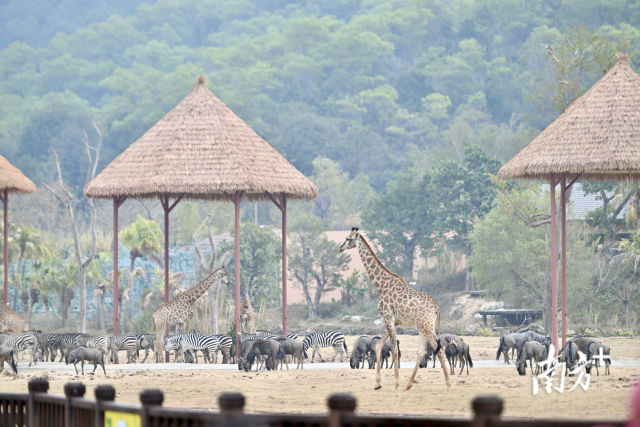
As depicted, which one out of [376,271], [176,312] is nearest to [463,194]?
[176,312]

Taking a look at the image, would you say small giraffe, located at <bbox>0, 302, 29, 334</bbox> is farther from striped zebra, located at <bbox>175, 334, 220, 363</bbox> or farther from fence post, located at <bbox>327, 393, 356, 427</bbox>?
fence post, located at <bbox>327, 393, 356, 427</bbox>

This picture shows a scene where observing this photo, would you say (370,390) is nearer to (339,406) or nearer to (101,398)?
(101,398)

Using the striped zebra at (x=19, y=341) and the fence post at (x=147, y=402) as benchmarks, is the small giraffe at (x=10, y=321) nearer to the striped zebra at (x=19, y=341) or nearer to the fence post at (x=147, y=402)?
the striped zebra at (x=19, y=341)

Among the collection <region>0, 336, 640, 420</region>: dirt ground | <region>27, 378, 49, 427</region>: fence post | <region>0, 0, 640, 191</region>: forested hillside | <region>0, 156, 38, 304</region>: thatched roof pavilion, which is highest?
<region>0, 0, 640, 191</region>: forested hillside

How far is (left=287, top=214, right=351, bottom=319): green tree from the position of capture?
3506 centimetres

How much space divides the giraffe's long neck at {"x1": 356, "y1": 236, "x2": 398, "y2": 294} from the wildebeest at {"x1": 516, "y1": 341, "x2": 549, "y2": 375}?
9.06 ft

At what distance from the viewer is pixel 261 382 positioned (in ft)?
50.0

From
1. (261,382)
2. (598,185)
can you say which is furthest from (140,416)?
(598,185)

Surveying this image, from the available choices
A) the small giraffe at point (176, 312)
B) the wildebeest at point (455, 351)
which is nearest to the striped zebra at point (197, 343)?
the small giraffe at point (176, 312)

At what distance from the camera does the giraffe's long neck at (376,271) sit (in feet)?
47.2

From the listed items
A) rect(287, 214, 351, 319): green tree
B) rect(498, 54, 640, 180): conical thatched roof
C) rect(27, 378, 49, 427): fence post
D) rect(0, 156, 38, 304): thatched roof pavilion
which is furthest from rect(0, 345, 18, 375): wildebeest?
rect(287, 214, 351, 319): green tree

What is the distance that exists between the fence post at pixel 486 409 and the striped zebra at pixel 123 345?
593 inches

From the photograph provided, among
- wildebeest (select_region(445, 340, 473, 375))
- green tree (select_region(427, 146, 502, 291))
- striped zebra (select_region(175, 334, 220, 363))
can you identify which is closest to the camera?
wildebeest (select_region(445, 340, 473, 375))

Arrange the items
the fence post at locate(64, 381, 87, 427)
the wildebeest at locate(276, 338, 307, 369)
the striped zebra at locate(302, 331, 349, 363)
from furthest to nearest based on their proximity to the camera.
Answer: the striped zebra at locate(302, 331, 349, 363)
the wildebeest at locate(276, 338, 307, 369)
the fence post at locate(64, 381, 87, 427)
